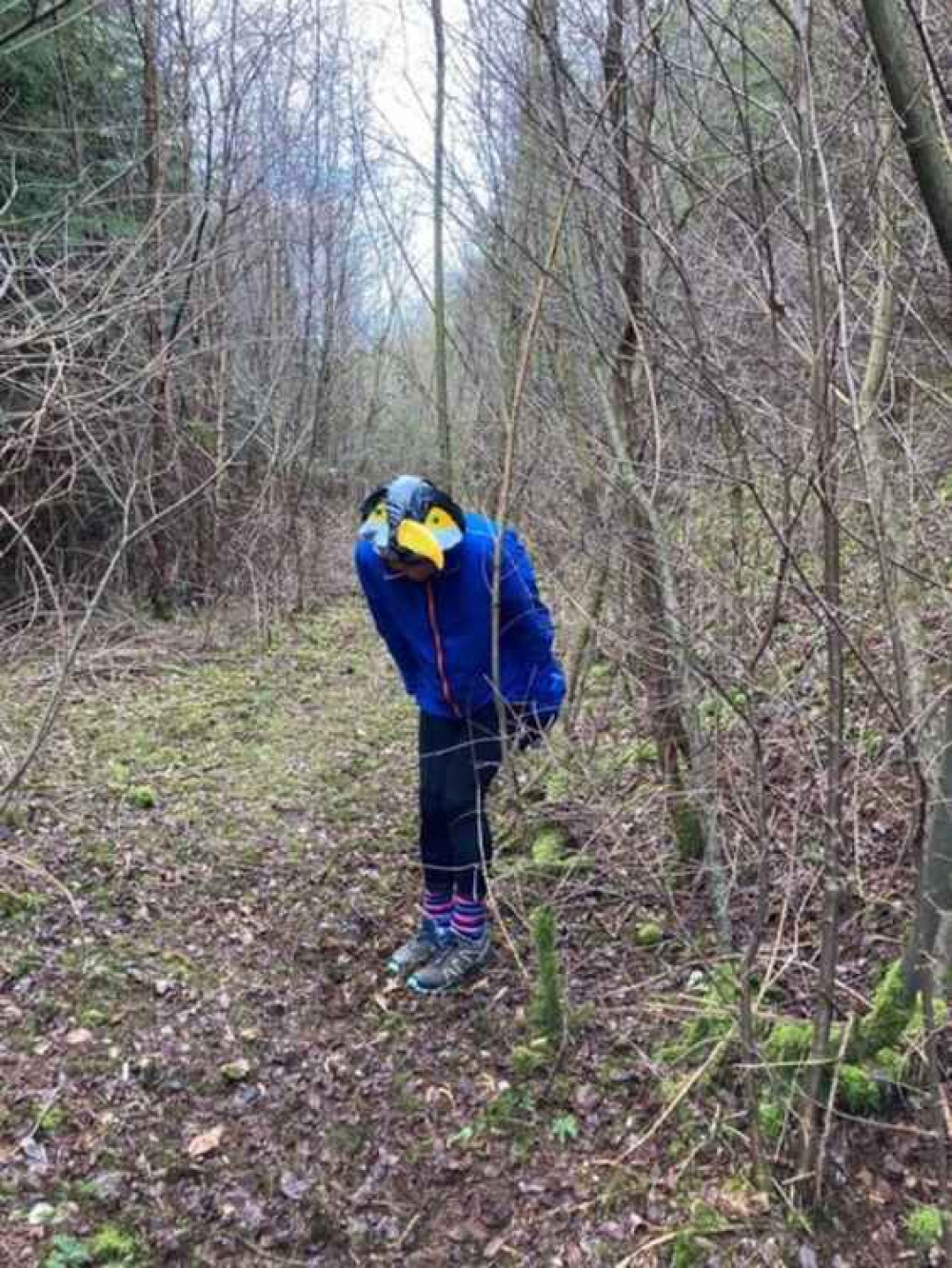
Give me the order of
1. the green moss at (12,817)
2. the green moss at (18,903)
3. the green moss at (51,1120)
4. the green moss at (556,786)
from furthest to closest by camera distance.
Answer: the green moss at (556,786) < the green moss at (12,817) < the green moss at (18,903) < the green moss at (51,1120)

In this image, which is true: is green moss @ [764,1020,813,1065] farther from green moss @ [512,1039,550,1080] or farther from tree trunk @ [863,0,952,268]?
tree trunk @ [863,0,952,268]

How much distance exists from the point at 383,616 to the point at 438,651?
0.97 ft

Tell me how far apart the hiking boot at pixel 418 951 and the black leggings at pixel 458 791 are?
0.26 meters

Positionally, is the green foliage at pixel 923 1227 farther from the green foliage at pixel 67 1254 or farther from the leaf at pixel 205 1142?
the green foliage at pixel 67 1254

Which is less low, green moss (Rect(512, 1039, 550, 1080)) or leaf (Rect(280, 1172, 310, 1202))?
green moss (Rect(512, 1039, 550, 1080))

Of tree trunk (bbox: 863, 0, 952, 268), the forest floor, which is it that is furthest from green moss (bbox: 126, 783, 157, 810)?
tree trunk (bbox: 863, 0, 952, 268)

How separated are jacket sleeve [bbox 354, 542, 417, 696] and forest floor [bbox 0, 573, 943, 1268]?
25.5 inches

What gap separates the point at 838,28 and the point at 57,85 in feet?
26.2

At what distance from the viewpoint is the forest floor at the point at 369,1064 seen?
244cm

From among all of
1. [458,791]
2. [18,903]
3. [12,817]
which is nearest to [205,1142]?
[458,791]

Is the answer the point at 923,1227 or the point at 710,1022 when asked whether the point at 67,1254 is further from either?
the point at 923,1227

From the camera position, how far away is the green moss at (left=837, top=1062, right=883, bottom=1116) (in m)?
2.42

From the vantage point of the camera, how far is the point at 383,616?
137 inches

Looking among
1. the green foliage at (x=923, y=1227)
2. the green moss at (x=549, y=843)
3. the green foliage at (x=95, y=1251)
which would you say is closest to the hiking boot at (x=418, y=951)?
the green moss at (x=549, y=843)
